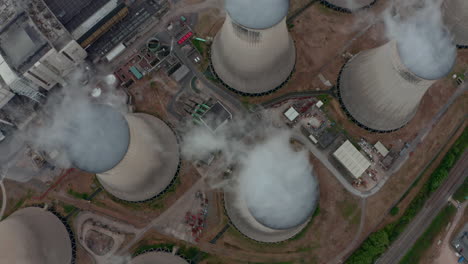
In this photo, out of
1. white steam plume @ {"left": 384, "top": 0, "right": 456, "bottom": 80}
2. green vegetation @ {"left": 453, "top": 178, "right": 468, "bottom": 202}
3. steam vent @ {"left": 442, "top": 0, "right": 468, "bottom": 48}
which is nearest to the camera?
white steam plume @ {"left": 384, "top": 0, "right": 456, "bottom": 80}

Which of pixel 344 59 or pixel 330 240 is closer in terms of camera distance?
pixel 330 240

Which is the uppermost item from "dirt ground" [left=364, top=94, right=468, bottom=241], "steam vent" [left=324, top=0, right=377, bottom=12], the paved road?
"steam vent" [left=324, top=0, right=377, bottom=12]

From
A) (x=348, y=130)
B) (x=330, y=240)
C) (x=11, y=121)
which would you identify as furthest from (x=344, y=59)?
(x=11, y=121)

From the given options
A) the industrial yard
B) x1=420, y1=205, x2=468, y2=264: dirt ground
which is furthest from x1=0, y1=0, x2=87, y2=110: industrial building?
x1=420, y1=205, x2=468, y2=264: dirt ground

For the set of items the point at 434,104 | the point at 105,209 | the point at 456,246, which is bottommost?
the point at 456,246

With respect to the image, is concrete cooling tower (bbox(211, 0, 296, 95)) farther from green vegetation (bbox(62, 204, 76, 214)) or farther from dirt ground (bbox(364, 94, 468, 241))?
green vegetation (bbox(62, 204, 76, 214))

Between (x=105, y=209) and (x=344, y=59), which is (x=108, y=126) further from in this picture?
(x=344, y=59)
